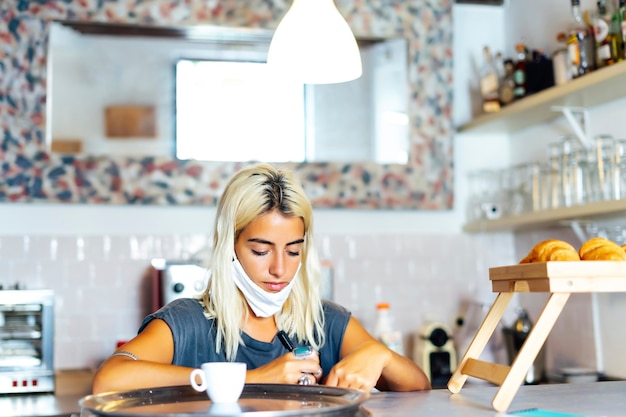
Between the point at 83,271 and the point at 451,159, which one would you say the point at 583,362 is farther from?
the point at 83,271

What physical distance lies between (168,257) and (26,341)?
2.22 feet

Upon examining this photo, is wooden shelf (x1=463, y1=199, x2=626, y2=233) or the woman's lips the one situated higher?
wooden shelf (x1=463, y1=199, x2=626, y2=233)

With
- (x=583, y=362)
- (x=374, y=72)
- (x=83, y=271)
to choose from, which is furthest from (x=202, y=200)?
(x=583, y=362)

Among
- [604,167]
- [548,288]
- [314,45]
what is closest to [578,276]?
[548,288]

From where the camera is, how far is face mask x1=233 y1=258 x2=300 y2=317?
204cm

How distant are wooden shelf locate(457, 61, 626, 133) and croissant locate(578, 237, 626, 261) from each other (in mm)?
1256

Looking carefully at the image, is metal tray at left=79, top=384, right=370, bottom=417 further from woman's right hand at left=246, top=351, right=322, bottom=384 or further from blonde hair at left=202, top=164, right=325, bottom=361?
blonde hair at left=202, top=164, right=325, bottom=361

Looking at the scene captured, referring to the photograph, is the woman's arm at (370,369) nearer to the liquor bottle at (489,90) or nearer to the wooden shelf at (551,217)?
the wooden shelf at (551,217)

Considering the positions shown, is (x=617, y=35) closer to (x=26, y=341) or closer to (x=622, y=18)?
(x=622, y=18)

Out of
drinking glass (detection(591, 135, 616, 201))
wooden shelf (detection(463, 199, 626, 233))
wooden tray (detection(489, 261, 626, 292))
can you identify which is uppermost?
drinking glass (detection(591, 135, 616, 201))

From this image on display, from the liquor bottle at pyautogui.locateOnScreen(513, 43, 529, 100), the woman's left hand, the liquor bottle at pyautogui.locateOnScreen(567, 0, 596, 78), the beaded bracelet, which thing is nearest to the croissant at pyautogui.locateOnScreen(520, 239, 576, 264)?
the woman's left hand

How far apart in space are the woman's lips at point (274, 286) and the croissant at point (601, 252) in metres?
0.73

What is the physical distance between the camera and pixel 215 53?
→ 3.71 metres

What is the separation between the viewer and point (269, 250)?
204 cm
